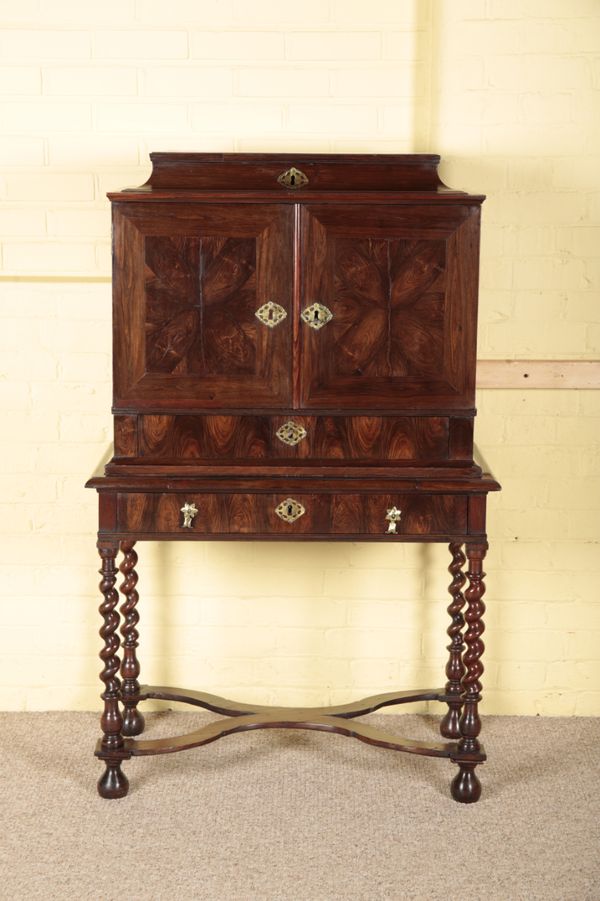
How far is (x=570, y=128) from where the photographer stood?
4.03 meters

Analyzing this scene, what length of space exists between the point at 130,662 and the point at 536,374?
178 centimetres

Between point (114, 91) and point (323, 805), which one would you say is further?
point (114, 91)

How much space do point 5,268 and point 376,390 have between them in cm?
149

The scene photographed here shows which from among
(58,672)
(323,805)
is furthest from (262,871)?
(58,672)

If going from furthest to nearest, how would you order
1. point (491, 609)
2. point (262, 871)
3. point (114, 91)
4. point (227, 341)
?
point (491, 609) < point (114, 91) < point (227, 341) < point (262, 871)

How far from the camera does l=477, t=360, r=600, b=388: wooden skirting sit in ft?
13.6

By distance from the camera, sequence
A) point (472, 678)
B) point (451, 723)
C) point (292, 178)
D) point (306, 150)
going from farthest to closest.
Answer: point (451, 723) < point (306, 150) < point (292, 178) < point (472, 678)

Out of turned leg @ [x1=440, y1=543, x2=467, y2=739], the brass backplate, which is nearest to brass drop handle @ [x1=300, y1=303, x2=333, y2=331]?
the brass backplate

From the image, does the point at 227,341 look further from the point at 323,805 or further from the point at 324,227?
the point at 323,805

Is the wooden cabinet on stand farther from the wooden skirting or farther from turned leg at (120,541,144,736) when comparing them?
the wooden skirting

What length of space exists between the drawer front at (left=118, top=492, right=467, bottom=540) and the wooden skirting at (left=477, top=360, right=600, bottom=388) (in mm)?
798

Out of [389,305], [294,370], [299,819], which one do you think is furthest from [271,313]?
[299,819]

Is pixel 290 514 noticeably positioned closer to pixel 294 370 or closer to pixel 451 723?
pixel 294 370

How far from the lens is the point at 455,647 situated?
4070mm
